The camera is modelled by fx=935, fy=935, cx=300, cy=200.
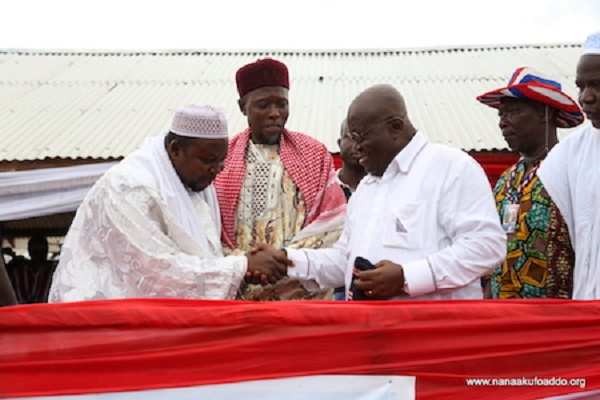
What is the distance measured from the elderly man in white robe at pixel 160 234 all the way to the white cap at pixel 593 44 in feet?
5.34

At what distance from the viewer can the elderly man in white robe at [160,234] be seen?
4062mm

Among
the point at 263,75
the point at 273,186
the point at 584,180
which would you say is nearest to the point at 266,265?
the point at 273,186

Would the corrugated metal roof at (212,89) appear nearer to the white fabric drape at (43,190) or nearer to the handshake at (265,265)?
the white fabric drape at (43,190)

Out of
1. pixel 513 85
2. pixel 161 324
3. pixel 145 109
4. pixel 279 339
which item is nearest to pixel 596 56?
pixel 513 85

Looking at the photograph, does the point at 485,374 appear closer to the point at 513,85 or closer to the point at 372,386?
the point at 372,386

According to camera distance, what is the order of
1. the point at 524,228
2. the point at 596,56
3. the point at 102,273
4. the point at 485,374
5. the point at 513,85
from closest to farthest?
the point at 485,374 → the point at 596,56 → the point at 102,273 → the point at 524,228 → the point at 513,85

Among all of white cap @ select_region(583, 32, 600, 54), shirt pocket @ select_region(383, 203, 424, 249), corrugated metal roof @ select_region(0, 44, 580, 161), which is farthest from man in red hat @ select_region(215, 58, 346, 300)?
corrugated metal roof @ select_region(0, 44, 580, 161)

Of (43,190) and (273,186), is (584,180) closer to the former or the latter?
(273,186)

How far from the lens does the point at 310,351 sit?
10.9 feet

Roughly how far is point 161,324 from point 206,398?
12.2 inches

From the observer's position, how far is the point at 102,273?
4.16 metres

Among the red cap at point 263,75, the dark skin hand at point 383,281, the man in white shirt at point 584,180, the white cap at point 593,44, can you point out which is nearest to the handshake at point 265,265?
the dark skin hand at point 383,281

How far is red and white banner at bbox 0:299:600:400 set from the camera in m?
3.30

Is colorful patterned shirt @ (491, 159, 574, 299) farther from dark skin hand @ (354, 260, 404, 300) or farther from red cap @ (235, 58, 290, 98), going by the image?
red cap @ (235, 58, 290, 98)
